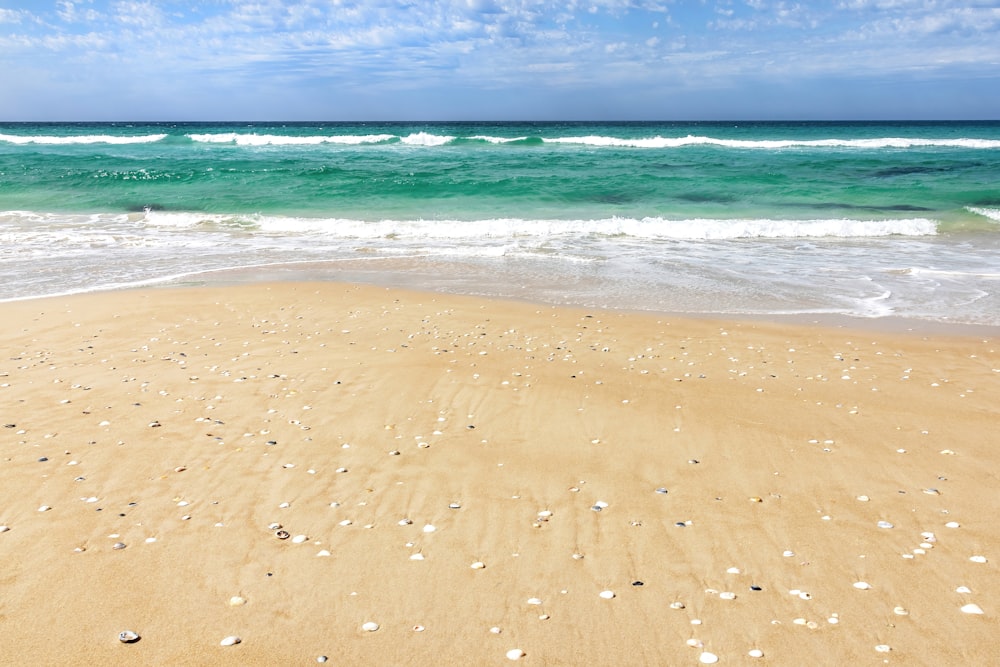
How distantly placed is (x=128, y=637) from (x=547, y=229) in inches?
550

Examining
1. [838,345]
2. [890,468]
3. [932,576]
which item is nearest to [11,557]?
[932,576]

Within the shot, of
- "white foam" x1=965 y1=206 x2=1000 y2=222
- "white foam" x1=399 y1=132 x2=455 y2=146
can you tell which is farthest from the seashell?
"white foam" x1=399 y1=132 x2=455 y2=146

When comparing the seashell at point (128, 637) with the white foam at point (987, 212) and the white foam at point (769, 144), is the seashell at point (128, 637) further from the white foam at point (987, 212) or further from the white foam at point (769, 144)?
the white foam at point (769, 144)

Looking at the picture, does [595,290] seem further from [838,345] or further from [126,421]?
[126,421]

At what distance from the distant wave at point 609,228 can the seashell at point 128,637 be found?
12.7m

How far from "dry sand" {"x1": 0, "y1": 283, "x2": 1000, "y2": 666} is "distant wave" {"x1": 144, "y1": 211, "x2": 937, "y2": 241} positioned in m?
8.50

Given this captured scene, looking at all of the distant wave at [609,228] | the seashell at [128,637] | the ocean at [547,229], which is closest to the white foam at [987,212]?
the ocean at [547,229]

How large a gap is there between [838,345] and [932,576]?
168 inches

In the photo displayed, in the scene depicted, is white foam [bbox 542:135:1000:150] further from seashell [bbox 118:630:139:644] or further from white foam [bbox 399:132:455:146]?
seashell [bbox 118:630:139:644]

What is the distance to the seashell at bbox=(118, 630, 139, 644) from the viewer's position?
3166mm

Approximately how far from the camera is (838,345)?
7.53m

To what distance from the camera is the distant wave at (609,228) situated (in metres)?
15.8

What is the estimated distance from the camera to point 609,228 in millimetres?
16203

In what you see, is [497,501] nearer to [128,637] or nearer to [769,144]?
[128,637]
